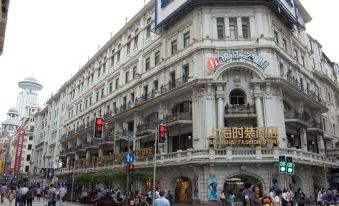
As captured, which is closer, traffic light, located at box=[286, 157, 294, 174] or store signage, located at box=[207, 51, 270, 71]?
traffic light, located at box=[286, 157, 294, 174]

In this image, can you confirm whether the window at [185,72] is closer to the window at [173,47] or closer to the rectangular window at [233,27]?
the window at [173,47]

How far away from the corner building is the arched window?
9 centimetres

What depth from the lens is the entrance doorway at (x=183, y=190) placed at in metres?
28.8

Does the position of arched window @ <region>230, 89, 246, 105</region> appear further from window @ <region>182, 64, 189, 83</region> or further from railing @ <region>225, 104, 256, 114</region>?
window @ <region>182, 64, 189, 83</region>

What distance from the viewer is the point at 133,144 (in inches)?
1483

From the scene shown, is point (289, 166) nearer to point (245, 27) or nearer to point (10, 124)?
point (245, 27)

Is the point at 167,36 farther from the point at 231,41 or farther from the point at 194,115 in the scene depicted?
the point at 194,115

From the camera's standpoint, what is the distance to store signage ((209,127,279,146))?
86.1 feet

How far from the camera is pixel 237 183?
27.8 metres

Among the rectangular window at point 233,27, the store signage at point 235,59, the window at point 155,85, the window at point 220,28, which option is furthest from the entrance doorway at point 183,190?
the rectangular window at point 233,27

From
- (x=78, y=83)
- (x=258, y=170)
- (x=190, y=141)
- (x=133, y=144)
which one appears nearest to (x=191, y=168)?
(x=190, y=141)

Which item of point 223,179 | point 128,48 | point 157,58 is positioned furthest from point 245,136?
point 128,48

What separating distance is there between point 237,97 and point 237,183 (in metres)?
7.61

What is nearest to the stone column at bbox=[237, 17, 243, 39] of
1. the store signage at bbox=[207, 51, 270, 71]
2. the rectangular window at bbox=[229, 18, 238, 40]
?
the rectangular window at bbox=[229, 18, 238, 40]
